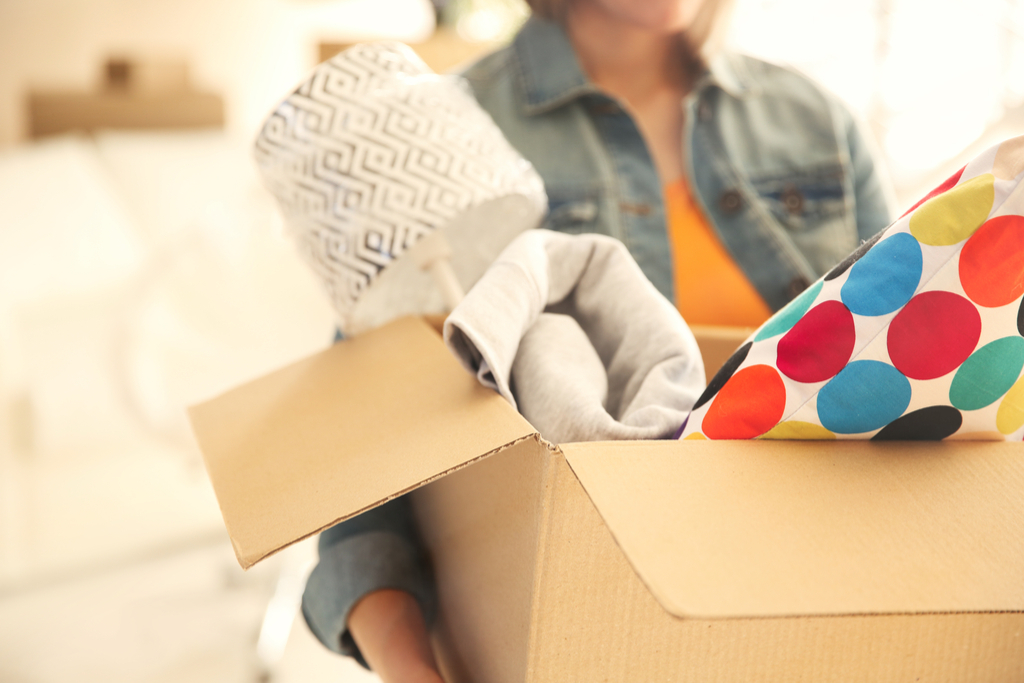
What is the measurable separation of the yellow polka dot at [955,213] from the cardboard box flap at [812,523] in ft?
0.31

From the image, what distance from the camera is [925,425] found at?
0.33 meters

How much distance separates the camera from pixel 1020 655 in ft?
1.04

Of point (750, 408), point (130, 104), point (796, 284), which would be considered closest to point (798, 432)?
point (750, 408)

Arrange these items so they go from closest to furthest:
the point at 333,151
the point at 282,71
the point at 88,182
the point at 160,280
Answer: the point at 333,151 < the point at 160,280 < the point at 88,182 < the point at 282,71

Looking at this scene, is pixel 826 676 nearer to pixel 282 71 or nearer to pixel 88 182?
pixel 88 182

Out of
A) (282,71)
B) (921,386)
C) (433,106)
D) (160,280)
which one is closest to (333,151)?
(433,106)

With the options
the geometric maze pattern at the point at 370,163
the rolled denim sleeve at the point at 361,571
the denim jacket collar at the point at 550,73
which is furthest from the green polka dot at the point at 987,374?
the denim jacket collar at the point at 550,73

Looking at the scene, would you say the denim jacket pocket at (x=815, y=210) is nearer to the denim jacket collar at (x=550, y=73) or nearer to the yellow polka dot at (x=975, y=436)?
the denim jacket collar at (x=550, y=73)

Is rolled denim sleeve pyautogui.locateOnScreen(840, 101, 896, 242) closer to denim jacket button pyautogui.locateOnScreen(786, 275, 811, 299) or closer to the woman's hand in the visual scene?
denim jacket button pyautogui.locateOnScreen(786, 275, 811, 299)

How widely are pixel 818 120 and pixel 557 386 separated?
23.7 inches

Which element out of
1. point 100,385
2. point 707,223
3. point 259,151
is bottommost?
point 100,385

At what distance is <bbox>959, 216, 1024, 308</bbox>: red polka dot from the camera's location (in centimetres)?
30

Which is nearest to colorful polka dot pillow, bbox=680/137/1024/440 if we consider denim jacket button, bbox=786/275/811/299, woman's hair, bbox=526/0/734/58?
denim jacket button, bbox=786/275/811/299

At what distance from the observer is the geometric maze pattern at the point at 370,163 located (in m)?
0.46
